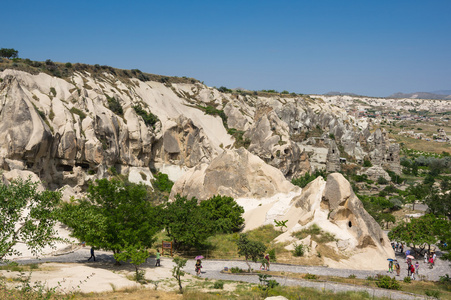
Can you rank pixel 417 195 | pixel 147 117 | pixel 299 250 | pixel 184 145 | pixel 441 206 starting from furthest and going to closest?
pixel 147 117 → pixel 184 145 → pixel 417 195 → pixel 441 206 → pixel 299 250

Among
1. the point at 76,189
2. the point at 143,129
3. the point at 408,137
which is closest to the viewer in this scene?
the point at 76,189

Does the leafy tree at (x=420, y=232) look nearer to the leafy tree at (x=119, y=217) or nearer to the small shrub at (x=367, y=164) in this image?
the leafy tree at (x=119, y=217)

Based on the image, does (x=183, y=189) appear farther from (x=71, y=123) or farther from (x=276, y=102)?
(x=276, y=102)

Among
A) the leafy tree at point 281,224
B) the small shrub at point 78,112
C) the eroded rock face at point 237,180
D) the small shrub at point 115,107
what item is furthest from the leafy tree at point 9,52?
the leafy tree at point 281,224

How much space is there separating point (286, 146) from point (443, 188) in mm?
26660

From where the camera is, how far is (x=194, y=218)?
28172 mm

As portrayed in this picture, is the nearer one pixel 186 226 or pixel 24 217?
pixel 24 217

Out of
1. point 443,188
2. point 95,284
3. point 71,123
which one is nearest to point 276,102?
point 443,188

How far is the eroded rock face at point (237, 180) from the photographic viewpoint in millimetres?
39438

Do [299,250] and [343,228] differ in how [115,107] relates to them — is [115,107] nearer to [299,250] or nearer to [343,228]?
[299,250]

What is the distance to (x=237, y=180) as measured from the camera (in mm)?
39969

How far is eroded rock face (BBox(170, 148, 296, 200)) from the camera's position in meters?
39.4

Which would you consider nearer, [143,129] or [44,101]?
[44,101]

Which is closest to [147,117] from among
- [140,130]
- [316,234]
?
[140,130]
